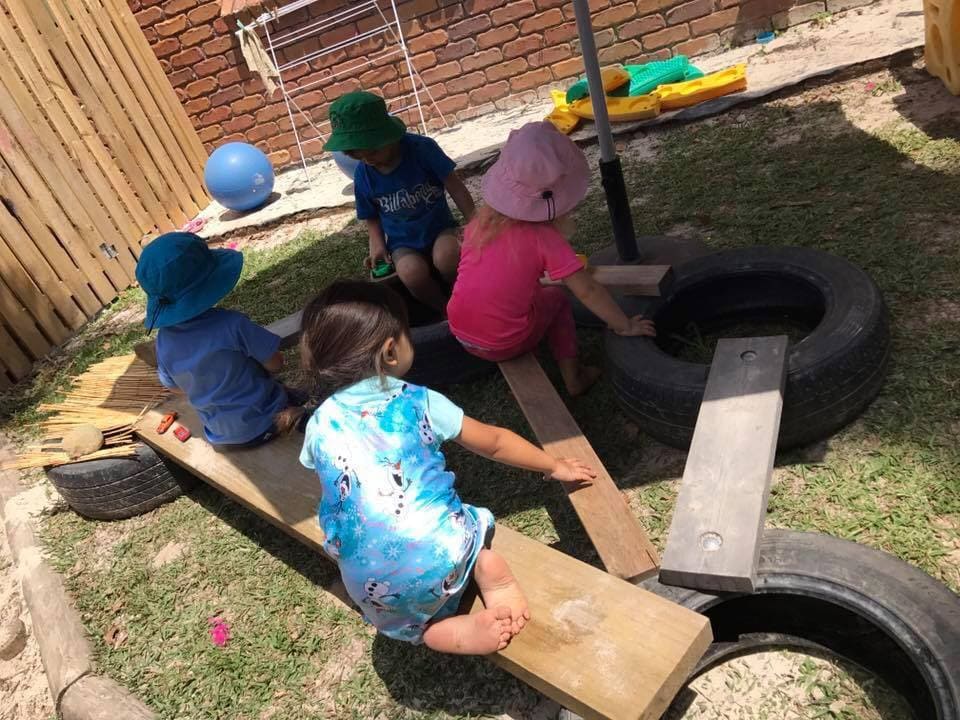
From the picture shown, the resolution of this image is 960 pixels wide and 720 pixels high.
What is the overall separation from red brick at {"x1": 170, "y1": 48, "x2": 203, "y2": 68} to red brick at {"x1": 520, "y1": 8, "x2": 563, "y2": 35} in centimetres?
330

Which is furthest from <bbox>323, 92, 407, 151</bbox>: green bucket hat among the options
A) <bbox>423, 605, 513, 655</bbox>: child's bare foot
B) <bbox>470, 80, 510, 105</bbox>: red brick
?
<bbox>470, 80, 510, 105</bbox>: red brick

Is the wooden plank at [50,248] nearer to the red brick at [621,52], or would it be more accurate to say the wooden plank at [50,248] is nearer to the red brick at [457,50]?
the red brick at [457,50]

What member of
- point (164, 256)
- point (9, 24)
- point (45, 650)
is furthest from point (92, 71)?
point (45, 650)

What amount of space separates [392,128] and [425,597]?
7.88ft

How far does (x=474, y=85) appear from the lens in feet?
24.0

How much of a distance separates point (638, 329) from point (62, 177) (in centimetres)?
538

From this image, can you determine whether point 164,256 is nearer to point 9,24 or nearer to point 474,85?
point 9,24

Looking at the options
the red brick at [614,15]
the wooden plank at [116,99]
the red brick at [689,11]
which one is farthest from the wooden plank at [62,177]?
the red brick at [689,11]

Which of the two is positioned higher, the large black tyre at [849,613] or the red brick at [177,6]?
the red brick at [177,6]

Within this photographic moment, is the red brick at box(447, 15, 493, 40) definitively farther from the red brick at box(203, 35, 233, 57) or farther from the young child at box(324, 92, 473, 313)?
the young child at box(324, 92, 473, 313)

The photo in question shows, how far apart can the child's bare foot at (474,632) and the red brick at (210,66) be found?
7.10 meters

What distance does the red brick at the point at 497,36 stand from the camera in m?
6.98

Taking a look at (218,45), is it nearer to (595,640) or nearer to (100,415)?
(100,415)

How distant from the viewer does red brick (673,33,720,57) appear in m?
6.73
